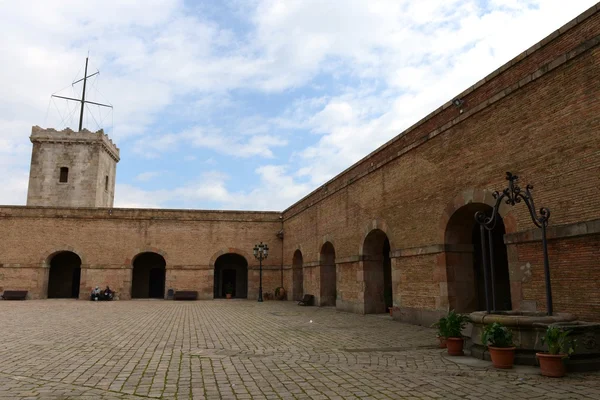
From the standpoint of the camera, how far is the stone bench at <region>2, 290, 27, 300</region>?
81.8ft

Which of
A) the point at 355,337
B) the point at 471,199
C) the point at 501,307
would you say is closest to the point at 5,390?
the point at 355,337

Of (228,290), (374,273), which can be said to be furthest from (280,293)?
(374,273)

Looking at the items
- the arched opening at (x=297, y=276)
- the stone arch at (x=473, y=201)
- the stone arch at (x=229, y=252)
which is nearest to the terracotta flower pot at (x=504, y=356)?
the stone arch at (x=473, y=201)

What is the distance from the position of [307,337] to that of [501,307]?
6932 mm

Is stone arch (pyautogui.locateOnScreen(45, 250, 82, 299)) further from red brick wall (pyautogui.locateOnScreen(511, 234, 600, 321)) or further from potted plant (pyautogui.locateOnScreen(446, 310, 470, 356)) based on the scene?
red brick wall (pyautogui.locateOnScreen(511, 234, 600, 321))

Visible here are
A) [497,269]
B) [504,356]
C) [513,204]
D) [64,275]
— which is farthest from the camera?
[64,275]

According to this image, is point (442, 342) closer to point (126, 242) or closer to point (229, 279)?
point (126, 242)

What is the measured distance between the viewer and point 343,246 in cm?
1806

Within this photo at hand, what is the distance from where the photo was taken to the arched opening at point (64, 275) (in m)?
28.4

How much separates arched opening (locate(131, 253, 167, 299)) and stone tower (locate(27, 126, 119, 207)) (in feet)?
28.8

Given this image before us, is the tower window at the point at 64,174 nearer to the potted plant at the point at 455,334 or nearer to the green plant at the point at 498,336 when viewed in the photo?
the potted plant at the point at 455,334

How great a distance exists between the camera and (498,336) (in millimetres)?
6609

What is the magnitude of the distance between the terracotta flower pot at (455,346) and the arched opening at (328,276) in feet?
42.0

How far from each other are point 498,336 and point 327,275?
14293 millimetres
